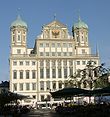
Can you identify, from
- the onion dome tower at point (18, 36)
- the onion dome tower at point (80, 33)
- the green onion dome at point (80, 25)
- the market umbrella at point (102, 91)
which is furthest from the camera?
the green onion dome at point (80, 25)

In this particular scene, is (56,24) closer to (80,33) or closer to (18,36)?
(80,33)

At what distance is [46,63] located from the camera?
110 m

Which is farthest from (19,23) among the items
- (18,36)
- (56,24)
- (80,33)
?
(80,33)

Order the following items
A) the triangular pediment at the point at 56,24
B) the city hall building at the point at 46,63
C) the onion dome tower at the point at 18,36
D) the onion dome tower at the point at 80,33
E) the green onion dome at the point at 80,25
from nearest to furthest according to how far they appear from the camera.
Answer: the city hall building at the point at 46,63
the triangular pediment at the point at 56,24
the onion dome tower at the point at 18,36
the onion dome tower at the point at 80,33
the green onion dome at the point at 80,25

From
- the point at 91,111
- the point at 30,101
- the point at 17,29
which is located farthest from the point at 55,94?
the point at 17,29

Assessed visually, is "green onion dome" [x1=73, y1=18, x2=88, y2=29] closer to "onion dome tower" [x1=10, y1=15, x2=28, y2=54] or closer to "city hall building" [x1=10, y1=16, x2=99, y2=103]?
"city hall building" [x1=10, y1=16, x2=99, y2=103]

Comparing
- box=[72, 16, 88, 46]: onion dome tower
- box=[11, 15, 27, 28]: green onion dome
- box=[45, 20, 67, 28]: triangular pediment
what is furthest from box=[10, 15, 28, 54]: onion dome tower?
Answer: box=[72, 16, 88, 46]: onion dome tower

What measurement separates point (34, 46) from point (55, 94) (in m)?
83.8

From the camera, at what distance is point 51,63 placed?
4343 inches

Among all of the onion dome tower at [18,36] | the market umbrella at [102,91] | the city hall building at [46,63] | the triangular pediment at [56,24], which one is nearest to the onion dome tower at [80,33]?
the city hall building at [46,63]

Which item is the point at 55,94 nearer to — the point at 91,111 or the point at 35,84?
the point at 91,111

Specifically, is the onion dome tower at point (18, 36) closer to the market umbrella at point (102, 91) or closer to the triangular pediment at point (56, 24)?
the triangular pediment at point (56, 24)

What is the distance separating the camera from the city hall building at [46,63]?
109m

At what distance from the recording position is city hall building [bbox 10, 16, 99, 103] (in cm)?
10894
